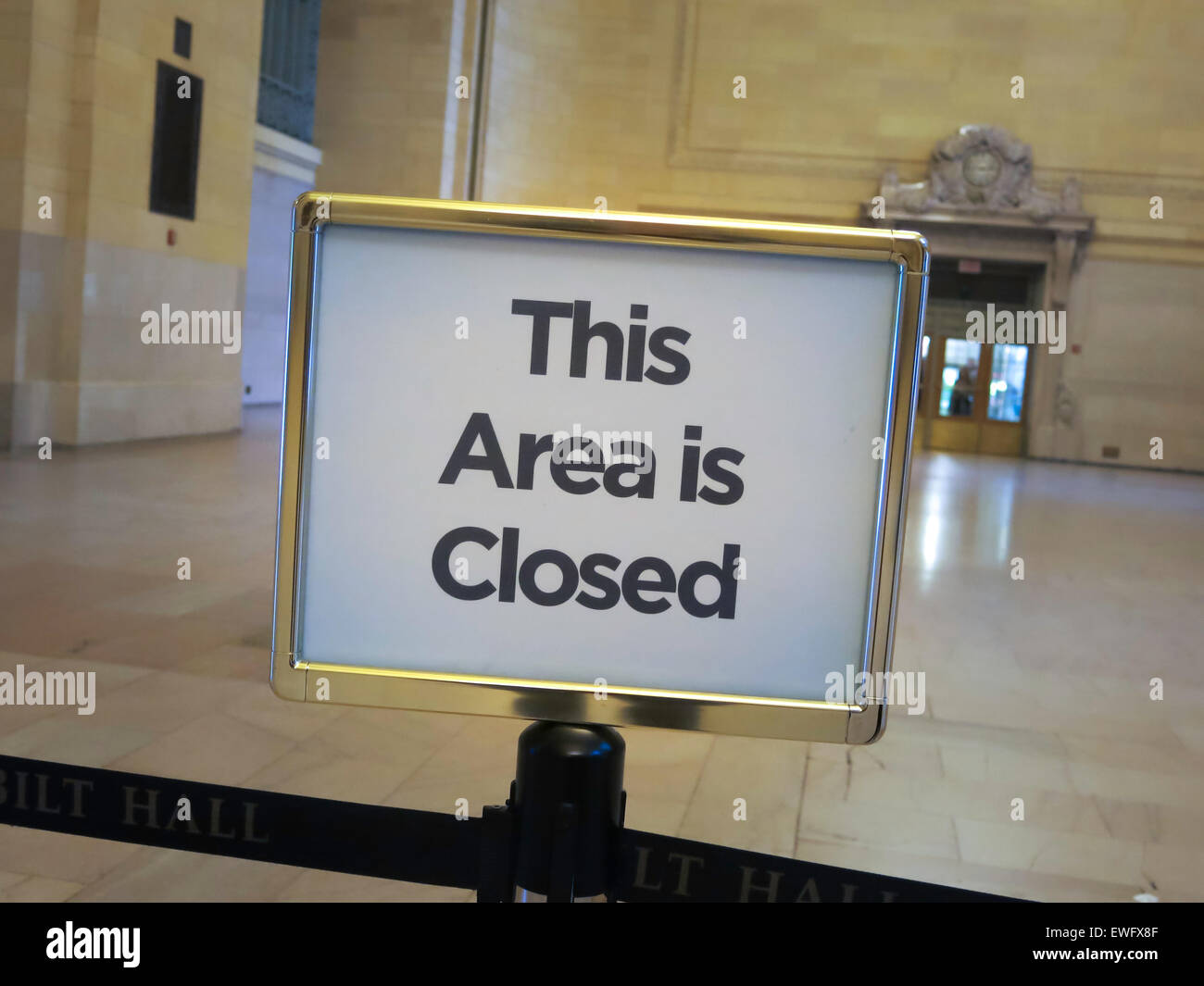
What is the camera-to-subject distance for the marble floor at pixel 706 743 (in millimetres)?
3045

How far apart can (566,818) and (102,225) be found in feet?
38.7

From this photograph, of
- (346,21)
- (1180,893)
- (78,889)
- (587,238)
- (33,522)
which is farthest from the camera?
(346,21)

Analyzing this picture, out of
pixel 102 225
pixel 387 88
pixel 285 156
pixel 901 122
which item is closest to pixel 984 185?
pixel 901 122

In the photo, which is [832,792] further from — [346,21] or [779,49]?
[779,49]

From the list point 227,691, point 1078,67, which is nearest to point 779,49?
point 1078,67

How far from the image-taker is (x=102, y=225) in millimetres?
11461

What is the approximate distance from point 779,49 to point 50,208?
15710mm

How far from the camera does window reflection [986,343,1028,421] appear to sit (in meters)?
23.0

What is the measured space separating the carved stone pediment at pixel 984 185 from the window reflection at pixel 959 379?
311cm

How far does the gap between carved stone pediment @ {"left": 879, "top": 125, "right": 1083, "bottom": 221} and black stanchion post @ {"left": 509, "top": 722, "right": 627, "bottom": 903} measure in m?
21.8

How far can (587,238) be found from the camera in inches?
52.9
